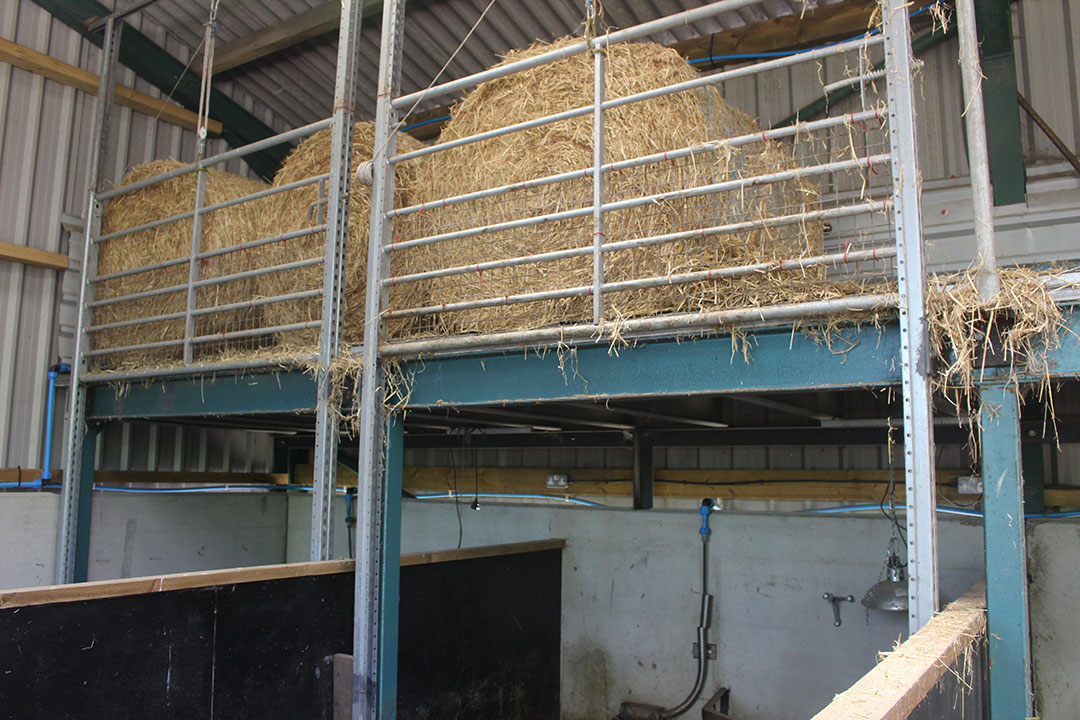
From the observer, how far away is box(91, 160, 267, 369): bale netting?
208 inches

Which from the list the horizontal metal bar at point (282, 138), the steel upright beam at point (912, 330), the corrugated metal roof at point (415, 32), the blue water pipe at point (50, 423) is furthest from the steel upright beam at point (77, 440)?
the steel upright beam at point (912, 330)

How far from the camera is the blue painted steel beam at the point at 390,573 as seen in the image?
3783 mm

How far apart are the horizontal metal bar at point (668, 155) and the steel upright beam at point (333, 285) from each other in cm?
43

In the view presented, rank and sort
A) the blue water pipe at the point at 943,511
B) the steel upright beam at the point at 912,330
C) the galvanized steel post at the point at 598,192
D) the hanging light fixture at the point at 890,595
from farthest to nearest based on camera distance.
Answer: the blue water pipe at the point at 943,511 < the hanging light fixture at the point at 890,595 < the galvanized steel post at the point at 598,192 < the steel upright beam at the point at 912,330

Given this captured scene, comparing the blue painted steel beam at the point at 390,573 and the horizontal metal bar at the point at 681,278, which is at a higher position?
the horizontal metal bar at the point at 681,278

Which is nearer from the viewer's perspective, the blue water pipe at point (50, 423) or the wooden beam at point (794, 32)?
the wooden beam at point (794, 32)

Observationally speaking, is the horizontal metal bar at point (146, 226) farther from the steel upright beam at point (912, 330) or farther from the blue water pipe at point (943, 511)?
the blue water pipe at point (943, 511)

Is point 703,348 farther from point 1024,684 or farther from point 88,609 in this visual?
point 88,609

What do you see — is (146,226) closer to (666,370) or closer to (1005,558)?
(666,370)

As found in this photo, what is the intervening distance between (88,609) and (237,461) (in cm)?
513

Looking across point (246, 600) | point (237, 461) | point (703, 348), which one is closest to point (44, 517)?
point (237, 461)

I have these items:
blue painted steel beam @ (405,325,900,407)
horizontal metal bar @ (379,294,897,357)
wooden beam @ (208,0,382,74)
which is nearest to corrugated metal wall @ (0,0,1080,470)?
wooden beam @ (208,0,382,74)

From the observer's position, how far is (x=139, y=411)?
538 centimetres

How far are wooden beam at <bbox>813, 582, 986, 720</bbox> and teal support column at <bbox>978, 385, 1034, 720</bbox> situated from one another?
8 cm
